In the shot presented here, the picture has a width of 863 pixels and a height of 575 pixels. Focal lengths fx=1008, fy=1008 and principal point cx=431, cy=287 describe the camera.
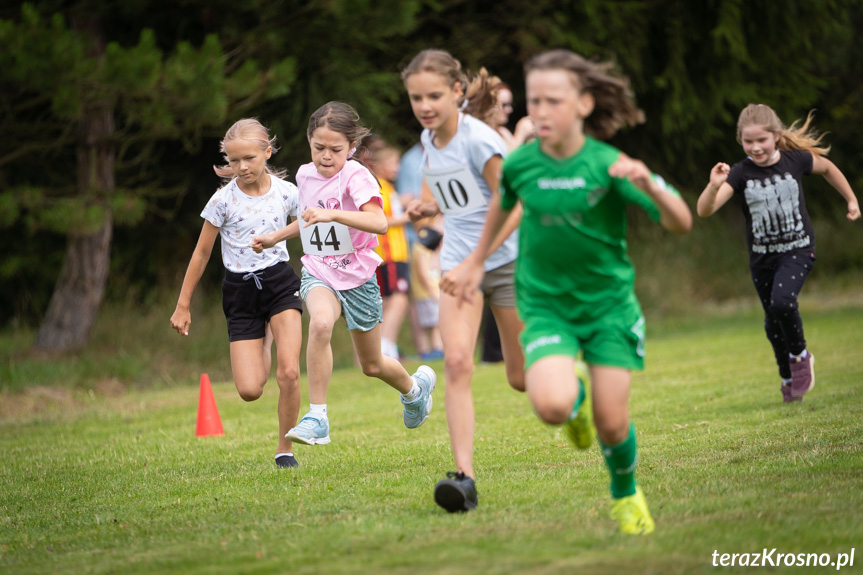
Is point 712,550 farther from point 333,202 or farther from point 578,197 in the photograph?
point 333,202

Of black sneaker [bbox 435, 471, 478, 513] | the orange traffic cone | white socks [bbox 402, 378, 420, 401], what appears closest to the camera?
black sneaker [bbox 435, 471, 478, 513]

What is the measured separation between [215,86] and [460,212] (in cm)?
625

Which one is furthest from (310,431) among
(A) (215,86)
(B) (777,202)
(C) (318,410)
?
(A) (215,86)

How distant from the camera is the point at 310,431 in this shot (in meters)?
5.89

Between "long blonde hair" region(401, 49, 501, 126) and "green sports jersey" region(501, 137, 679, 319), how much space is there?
0.85 m

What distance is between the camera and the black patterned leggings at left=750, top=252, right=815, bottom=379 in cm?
719

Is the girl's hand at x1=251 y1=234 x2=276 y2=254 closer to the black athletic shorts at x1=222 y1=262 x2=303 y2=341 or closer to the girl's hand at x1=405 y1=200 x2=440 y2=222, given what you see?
the black athletic shorts at x1=222 y1=262 x2=303 y2=341

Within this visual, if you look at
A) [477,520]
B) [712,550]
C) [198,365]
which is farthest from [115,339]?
[712,550]

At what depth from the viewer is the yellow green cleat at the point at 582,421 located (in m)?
4.25

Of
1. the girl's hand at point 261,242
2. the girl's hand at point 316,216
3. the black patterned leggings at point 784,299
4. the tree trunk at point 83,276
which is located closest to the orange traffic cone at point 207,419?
the girl's hand at point 261,242

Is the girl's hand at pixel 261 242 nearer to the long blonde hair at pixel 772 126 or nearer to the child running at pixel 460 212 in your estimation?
the child running at pixel 460 212

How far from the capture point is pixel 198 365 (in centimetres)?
1271

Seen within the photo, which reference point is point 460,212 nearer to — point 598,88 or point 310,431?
point 598,88

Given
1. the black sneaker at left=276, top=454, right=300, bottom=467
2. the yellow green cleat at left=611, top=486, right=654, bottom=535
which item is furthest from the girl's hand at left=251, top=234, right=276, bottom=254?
the yellow green cleat at left=611, top=486, right=654, bottom=535
